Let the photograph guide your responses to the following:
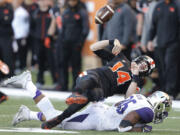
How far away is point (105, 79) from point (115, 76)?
17 centimetres

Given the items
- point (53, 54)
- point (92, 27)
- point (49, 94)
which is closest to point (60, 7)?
point (53, 54)

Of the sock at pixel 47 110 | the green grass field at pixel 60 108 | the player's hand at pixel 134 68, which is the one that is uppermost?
the player's hand at pixel 134 68

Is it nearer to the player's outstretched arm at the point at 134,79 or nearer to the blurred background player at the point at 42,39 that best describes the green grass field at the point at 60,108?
the player's outstretched arm at the point at 134,79

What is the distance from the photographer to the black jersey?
805cm

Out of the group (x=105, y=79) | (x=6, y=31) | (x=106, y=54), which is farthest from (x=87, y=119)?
(x=6, y=31)

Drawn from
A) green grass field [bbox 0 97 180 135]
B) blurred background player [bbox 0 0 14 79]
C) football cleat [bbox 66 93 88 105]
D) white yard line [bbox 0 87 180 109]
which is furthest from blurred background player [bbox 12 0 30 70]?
football cleat [bbox 66 93 88 105]

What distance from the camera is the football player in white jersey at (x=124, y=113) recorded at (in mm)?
7523

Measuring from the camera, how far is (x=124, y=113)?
767 cm

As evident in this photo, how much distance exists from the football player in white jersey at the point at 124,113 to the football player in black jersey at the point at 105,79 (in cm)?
12

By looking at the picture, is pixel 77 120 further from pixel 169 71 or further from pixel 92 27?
pixel 92 27

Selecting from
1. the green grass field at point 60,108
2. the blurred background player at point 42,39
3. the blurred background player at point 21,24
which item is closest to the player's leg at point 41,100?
the green grass field at point 60,108

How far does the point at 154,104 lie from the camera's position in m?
7.70

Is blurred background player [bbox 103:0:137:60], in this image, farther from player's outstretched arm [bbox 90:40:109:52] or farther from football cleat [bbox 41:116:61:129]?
football cleat [bbox 41:116:61:129]

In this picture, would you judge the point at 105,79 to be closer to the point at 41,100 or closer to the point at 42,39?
the point at 41,100
